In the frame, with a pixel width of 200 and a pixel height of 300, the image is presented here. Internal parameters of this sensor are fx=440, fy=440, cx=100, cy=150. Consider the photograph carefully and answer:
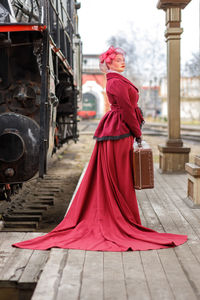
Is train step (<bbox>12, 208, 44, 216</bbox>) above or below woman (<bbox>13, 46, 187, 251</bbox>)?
below

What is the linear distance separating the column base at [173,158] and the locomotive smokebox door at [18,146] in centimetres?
442

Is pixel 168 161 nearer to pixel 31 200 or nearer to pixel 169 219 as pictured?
Answer: pixel 31 200

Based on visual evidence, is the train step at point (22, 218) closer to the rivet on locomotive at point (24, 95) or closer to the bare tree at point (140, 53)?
the rivet on locomotive at point (24, 95)

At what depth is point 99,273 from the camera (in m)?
3.28

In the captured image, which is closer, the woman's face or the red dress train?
the red dress train

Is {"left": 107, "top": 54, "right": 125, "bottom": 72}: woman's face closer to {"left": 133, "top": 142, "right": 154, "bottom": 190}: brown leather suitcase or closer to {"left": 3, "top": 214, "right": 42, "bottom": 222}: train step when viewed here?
{"left": 133, "top": 142, "right": 154, "bottom": 190}: brown leather suitcase

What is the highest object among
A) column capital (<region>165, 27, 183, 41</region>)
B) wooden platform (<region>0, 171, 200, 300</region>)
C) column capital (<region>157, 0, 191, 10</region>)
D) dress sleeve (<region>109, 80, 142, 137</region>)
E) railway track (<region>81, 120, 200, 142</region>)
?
column capital (<region>157, 0, 191, 10</region>)

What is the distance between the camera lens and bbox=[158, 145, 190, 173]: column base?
355 inches

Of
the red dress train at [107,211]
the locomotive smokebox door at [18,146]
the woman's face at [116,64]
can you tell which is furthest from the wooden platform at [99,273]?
the woman's face at [116,64]

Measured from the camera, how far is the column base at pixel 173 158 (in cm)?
901

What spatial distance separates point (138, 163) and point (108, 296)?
178 cm

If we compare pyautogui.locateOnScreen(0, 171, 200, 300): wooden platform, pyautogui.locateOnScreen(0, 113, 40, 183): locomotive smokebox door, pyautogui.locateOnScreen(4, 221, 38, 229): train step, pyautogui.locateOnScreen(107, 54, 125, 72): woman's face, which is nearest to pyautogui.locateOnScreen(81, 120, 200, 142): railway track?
pyautogui.locateOnScreen(4, 221, 38, 229): train step

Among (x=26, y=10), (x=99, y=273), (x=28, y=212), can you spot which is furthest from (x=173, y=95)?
(x=99, y=273)

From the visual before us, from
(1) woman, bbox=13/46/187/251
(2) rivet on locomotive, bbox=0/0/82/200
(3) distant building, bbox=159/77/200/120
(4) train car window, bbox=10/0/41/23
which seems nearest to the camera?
(1) woman, bbox=13/46/187/251
